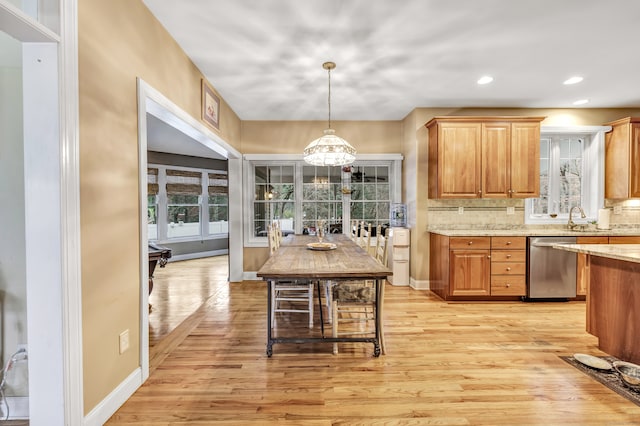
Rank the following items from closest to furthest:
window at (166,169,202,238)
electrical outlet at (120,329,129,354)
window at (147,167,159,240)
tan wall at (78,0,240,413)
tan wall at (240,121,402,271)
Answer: tan wall at (78,0,240,413), electrical outlet at (120,329,129,354), tan wall at (240,121,402,271), window at (147,167,159,240), window at (166,169,202,238)

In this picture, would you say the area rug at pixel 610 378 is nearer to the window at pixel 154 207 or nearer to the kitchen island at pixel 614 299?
the kitchen island at pixel 614 299

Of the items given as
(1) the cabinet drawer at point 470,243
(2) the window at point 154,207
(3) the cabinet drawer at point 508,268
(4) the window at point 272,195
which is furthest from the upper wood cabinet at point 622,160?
(2) the window at point 154,207

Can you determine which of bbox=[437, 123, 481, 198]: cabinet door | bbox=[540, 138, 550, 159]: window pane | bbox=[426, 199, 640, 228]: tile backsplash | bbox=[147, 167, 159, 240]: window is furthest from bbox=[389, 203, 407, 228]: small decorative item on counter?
bbox=[147, 167, 159, 240]: window

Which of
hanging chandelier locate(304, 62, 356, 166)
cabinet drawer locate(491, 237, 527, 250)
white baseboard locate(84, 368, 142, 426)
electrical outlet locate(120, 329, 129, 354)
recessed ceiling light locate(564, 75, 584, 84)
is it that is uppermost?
recessed ceiling light locate(564, 75, 584, 84)

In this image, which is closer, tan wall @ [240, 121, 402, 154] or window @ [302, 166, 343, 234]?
tan wall @ [240, 121, 402, 154]

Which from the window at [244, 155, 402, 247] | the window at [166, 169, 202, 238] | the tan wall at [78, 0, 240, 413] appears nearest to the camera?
the tan wall at [78, 0, 240, 413]

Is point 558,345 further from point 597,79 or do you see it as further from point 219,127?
point 219,127

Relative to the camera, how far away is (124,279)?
1.92m

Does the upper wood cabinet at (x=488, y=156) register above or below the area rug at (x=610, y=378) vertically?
above

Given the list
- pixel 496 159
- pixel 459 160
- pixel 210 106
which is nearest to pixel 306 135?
pixel 210 106

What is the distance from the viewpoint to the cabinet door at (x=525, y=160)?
4.12 metres

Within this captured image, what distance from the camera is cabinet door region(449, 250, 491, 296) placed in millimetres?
3889

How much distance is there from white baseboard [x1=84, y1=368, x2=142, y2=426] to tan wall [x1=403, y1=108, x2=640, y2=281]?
373 cm

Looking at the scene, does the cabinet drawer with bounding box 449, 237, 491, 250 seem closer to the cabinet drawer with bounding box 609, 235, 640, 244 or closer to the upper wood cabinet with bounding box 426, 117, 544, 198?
the upper wood cabinet with bounding box 426, 117, 544, 198
